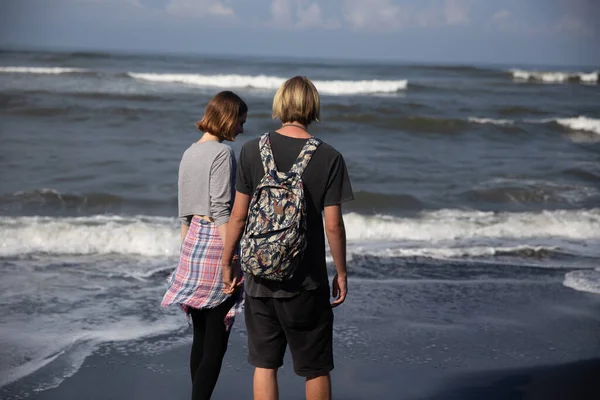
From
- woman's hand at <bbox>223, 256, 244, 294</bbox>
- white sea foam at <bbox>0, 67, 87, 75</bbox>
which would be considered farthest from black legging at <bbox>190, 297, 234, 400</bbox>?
white sea foam at <bbox>0, 67, 87, 75</bbox>

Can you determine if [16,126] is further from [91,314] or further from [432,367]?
[432,367]

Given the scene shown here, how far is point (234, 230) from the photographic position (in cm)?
317

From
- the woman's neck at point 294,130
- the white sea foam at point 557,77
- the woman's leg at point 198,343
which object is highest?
the white sea foam at point 557,77

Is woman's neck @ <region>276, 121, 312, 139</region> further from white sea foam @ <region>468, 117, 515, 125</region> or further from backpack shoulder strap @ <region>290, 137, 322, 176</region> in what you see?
white sea foam @ <region>468, 117, 515, 125</region>

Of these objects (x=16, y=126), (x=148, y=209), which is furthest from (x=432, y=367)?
(x=16, y=126)

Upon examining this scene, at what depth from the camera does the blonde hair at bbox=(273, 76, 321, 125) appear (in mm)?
3047

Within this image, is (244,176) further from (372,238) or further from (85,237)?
(372,238)

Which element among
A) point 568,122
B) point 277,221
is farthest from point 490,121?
point 277,221

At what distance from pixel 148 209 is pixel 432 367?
6.27 m

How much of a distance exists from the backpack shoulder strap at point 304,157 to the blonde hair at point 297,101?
13 centimetres

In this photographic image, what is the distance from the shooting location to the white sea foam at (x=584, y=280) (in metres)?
6.50

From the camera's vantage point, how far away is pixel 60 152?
44.6 feet

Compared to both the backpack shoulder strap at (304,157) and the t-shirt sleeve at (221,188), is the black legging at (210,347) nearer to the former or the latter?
the t-shirt sleeve at (221,188)

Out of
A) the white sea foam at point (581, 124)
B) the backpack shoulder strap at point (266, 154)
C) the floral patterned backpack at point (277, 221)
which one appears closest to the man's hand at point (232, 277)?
the floral patterned backpack at point (277, 221)
